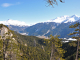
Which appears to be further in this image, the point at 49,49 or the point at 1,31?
the point at 1,31

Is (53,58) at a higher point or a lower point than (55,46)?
lower

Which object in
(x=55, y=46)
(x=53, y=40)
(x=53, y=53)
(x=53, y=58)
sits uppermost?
(x=53, y=40)

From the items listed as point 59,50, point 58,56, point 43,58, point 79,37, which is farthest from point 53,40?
point 43,58

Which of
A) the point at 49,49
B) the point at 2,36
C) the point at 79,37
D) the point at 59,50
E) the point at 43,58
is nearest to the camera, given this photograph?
the point at 79,37

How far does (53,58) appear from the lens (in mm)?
26484

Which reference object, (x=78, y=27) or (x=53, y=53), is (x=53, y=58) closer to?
(x=53, y=53)

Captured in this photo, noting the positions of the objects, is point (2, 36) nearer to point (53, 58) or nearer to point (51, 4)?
point (53, 58)

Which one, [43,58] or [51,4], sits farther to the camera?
[43,58]

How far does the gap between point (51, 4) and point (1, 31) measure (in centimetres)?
11172

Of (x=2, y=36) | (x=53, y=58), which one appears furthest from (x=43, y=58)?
(x=53, y=58)

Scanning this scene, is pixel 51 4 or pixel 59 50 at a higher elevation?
pixel 51 4

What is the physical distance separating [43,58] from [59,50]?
534 ft

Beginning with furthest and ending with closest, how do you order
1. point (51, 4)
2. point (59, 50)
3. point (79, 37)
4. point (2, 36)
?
point (2, 36)
point (59, 50)
point (79, 37)
point (51, 4)

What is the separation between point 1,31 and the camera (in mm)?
106062
